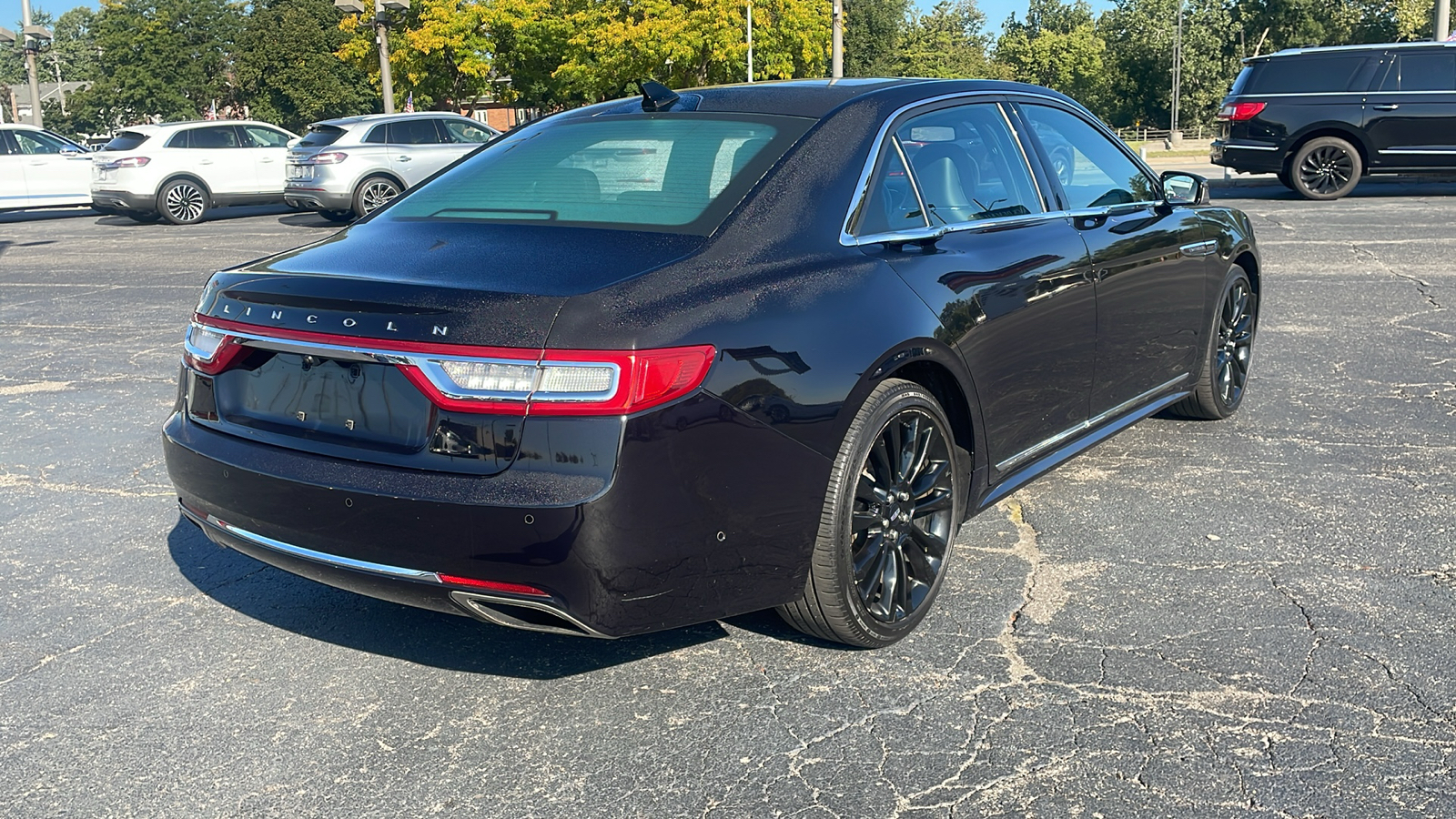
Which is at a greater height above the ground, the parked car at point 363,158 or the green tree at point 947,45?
the green tree at point 947,45

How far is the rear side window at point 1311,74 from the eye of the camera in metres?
16.8

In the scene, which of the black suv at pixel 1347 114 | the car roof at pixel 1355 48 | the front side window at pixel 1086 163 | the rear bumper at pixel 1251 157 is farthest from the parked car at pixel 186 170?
the front side window at pixel 1086 163

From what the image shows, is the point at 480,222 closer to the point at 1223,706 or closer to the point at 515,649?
the point at 515,649

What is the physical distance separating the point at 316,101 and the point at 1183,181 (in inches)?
2719

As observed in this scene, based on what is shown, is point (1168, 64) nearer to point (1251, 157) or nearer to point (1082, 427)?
point (1251, 157)

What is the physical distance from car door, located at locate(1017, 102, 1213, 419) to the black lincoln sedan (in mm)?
167

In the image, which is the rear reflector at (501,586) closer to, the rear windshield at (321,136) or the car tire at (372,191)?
the car tire at (372,191)

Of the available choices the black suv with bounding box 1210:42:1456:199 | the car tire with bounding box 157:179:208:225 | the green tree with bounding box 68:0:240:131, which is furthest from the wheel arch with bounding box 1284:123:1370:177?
the green tree with bounding box 68:0:240:131

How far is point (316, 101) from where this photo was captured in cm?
6856

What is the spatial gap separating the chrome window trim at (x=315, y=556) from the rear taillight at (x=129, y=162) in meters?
17.9

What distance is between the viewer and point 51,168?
69.8ft

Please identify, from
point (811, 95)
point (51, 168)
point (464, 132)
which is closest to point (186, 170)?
point (51, 168)

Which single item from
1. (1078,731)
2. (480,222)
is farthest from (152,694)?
(1078,731)

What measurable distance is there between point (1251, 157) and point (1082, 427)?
47.8 feet
